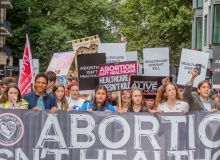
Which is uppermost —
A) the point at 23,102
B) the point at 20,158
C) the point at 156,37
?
the point at 156,37

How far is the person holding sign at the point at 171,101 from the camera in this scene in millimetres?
12109

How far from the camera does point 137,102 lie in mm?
11977

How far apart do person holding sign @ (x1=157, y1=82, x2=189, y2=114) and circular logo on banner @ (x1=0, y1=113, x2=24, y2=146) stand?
6.48 feet

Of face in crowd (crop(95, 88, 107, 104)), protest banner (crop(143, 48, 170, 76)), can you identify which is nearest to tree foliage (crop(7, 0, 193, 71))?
protest banner (crop(143, 48, 170, 76))

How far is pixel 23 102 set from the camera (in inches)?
474

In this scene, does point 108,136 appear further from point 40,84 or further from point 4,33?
point 4,33

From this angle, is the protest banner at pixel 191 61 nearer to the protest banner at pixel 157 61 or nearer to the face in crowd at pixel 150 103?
the face in crowd at pixel 150 103

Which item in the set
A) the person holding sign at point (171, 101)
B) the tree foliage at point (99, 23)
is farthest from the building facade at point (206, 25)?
the person holding sign at point (171, 101)

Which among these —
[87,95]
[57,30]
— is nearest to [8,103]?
[87,95]

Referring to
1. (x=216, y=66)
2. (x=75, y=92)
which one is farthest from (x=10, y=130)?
(x=216, y=66)

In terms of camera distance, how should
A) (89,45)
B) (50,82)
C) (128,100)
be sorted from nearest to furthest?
(128,100), (50,82), (89,45)

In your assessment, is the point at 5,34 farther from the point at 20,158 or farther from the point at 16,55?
the point at 20,158

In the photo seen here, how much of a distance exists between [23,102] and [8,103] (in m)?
0.20

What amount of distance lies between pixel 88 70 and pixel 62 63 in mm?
5638
